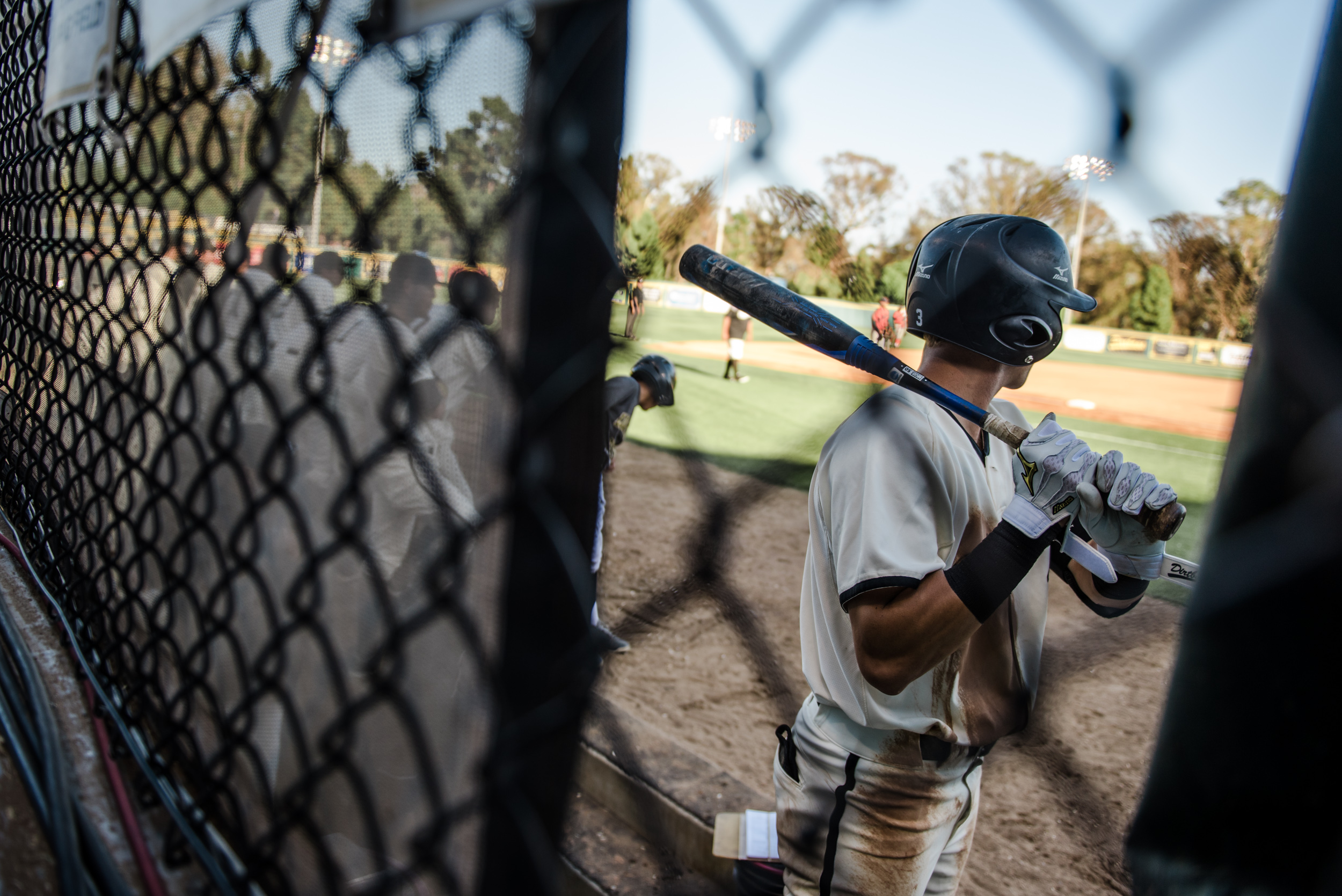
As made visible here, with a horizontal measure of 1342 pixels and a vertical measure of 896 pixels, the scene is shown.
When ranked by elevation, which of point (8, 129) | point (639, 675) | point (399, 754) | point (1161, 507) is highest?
point (8, 129)

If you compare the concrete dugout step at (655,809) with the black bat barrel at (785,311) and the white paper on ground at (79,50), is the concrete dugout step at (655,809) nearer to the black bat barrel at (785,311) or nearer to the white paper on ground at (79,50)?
the black bat barrel at (785,311)

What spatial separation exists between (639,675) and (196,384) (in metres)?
3.06

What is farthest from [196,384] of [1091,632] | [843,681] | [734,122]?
[1091,632]

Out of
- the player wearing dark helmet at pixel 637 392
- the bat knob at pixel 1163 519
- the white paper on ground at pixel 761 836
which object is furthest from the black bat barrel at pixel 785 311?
the player wearing dark helmet at pixel 637 392

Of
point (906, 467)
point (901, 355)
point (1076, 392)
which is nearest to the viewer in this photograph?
point (906, 467)

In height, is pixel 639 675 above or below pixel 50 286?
below

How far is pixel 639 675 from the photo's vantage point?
12.7ft

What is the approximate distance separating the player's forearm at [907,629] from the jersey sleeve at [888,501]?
0.03m

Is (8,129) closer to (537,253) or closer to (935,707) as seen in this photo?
(537,253)

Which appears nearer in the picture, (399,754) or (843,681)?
(399,754)

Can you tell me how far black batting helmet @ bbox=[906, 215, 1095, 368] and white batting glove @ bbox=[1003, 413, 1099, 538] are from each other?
0.18m

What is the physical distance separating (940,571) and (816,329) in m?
0.45

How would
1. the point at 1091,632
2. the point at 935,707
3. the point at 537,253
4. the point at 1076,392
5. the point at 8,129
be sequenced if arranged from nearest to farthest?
the point at 537,253 < the point at 935,707 < the point at 8,129 < the point at 1091,632 < the point at 1076,392

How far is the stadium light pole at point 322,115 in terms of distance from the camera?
76cm
